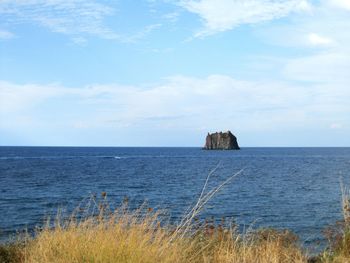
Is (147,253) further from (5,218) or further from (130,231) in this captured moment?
(5,218)

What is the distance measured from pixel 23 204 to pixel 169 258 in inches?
1275

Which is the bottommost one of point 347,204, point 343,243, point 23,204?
point 23,204

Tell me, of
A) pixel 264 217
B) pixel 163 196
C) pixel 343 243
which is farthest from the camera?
pixel 163 196

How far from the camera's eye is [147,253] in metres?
6.20

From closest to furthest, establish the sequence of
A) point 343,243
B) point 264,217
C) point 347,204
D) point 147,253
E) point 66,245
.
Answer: point 147,253, point 66,245, point 343,243, point 347,204, point 264,217

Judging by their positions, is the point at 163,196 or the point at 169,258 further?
the point at 163,196

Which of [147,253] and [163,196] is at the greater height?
[147,253]

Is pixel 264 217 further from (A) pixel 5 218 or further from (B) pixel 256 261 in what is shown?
(B) pixel 256 261

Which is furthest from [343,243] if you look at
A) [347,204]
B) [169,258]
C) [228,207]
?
[228,207]

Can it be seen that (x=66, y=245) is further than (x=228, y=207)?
No

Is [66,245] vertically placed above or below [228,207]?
above

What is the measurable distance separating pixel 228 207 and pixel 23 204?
16.2 meters

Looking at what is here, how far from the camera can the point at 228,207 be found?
31.2m

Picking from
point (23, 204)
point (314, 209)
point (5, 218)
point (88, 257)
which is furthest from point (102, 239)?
point (23, 204)
